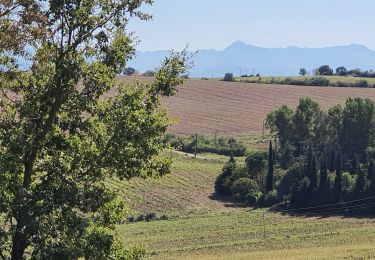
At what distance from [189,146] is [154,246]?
5409cm

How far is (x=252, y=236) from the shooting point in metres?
46.5

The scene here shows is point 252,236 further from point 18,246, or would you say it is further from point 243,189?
point 18,246

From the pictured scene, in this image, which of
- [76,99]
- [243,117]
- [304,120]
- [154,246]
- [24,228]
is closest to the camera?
[24,228]

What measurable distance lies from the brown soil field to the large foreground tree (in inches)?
3545

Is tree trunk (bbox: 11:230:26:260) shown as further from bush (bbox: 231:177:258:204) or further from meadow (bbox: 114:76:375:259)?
bush (bbox: 231:177:258:204)

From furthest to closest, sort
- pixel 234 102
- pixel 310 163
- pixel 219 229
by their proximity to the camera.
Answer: pixel 234 102 < pixel 310 163 < pixel 219 229

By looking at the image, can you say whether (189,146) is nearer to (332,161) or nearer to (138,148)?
(332,161)

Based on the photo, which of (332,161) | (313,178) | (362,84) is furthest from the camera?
(362,84)

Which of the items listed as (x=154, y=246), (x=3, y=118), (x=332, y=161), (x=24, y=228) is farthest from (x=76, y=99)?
(x=332, y=161)

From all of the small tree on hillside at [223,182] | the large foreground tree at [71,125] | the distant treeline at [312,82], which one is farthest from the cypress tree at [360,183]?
the distant treeline at [312,82]

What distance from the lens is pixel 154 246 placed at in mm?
41781

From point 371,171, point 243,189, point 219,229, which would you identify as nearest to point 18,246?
point 219,229

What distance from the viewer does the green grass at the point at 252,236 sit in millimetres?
36062

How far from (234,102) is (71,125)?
118917mm
